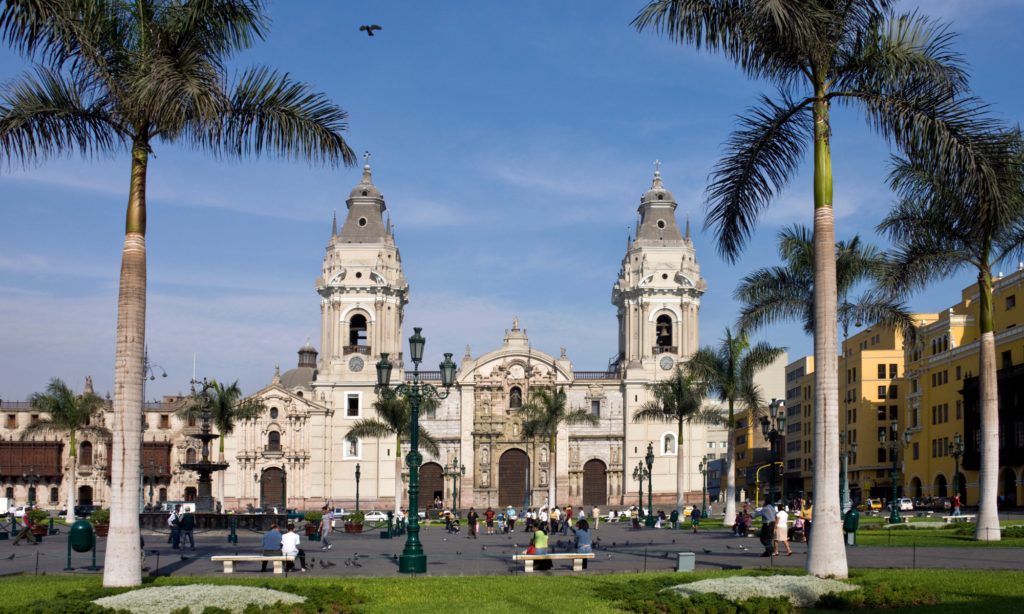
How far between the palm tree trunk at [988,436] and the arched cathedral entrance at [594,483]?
52.7 m

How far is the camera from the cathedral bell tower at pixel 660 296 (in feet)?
257

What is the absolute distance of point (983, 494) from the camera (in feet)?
85.8

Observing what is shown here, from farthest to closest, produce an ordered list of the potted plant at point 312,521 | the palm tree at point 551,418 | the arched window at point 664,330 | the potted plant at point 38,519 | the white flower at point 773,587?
1. the arched window at point 664,330
2. the palm tree at point 551,418
3. the potted plant at point 312,521
4. the potted plant at point 38,519
5. the white flower at point 773,587

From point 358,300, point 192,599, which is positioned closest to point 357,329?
point 358,300

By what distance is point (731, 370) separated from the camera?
45469mm

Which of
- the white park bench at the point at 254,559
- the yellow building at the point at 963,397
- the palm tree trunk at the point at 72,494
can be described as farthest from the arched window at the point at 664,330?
the white park bench at the point at 254,559

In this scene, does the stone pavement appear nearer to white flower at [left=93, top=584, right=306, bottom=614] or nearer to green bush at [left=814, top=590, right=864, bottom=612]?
white flower at [left=93, top=584, right=306, bottom=614]

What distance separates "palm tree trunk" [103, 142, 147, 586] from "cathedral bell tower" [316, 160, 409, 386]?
200 feet

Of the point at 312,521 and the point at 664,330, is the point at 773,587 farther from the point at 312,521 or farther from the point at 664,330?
the point at 664,330

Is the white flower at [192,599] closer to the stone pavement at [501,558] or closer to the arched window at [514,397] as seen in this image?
the stone pavement at [501,558]

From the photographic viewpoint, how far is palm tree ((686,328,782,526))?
4434cm

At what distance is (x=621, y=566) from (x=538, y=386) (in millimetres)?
56080

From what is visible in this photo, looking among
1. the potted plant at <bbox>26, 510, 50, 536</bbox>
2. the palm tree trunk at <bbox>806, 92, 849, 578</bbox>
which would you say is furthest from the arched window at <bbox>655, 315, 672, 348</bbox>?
the palm tree trunk at <bbox>806, 92, 849, 578</bbox>

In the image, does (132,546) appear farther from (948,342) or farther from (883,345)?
(883,345)
